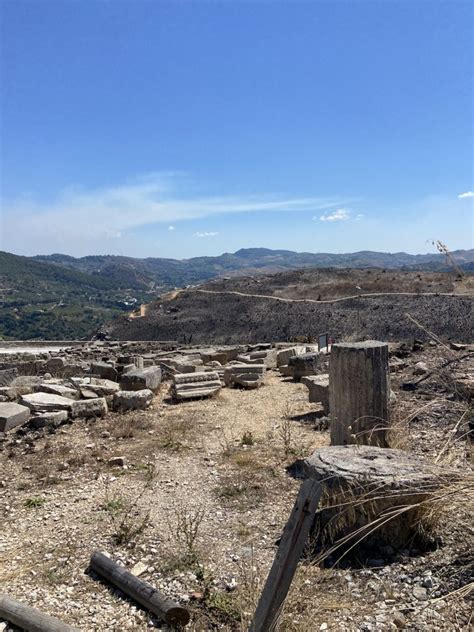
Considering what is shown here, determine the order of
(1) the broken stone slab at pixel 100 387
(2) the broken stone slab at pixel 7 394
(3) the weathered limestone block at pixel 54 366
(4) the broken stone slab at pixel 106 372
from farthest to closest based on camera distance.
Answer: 1. (3) the weathered limestone block at pixel 54 366
2. (4) the broken stone slab at pixel 106 372
3. (2) the broken stone slab at pixel 7 394
4. (1) the broken stone slab at pixel 100 387

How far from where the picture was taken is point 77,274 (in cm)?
18188

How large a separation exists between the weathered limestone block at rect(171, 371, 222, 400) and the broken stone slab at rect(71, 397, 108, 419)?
74.7 inches

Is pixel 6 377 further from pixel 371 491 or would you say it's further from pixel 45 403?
pixel 371 491

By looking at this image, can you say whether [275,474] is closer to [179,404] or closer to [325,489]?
[325,489]

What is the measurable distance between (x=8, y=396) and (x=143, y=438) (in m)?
4.77

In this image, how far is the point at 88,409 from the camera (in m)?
9.15

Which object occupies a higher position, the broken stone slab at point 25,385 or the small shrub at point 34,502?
the broken stone slab at point 25,385

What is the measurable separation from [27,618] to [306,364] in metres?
9.68

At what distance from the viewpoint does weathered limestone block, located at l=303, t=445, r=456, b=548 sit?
13.5ft

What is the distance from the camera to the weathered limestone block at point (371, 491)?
412 centimetres

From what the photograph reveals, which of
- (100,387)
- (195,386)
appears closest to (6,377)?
(100,387)

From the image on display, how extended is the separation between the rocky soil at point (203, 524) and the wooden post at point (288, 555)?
24 cm

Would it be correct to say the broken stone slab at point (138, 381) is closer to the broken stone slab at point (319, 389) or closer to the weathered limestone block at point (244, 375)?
the weathered limestone block at point (244, 375)

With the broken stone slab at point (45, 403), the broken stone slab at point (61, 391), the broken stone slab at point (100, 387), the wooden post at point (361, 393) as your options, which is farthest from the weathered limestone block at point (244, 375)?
the wooden post at point (361, 393)
